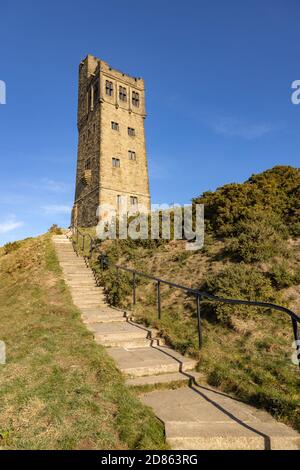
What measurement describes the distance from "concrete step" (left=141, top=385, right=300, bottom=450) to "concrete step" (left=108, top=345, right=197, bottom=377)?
606mm

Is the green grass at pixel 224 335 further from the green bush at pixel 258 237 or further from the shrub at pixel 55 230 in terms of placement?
the shrub at pixel 55 230

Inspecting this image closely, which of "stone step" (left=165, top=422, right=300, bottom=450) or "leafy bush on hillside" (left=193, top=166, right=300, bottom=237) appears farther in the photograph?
"leafy bush on hillside" (left=193, top=166, right=300, bottom=237)

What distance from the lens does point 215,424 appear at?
3.70m

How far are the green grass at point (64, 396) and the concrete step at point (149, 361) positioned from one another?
0.94 feet

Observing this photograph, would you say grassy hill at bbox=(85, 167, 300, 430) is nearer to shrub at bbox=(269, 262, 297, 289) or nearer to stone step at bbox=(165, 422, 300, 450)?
shrub at bbox=(269, 262, 297, 289)

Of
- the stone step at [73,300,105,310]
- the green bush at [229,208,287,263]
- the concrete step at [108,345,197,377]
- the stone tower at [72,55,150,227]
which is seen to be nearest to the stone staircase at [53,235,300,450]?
the concrete step at [108,345,197,377]

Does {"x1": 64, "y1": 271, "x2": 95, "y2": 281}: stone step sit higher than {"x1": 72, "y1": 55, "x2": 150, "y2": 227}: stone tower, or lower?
lower

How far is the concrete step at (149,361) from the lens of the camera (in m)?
5.25

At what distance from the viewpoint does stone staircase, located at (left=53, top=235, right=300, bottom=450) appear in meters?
3.42
